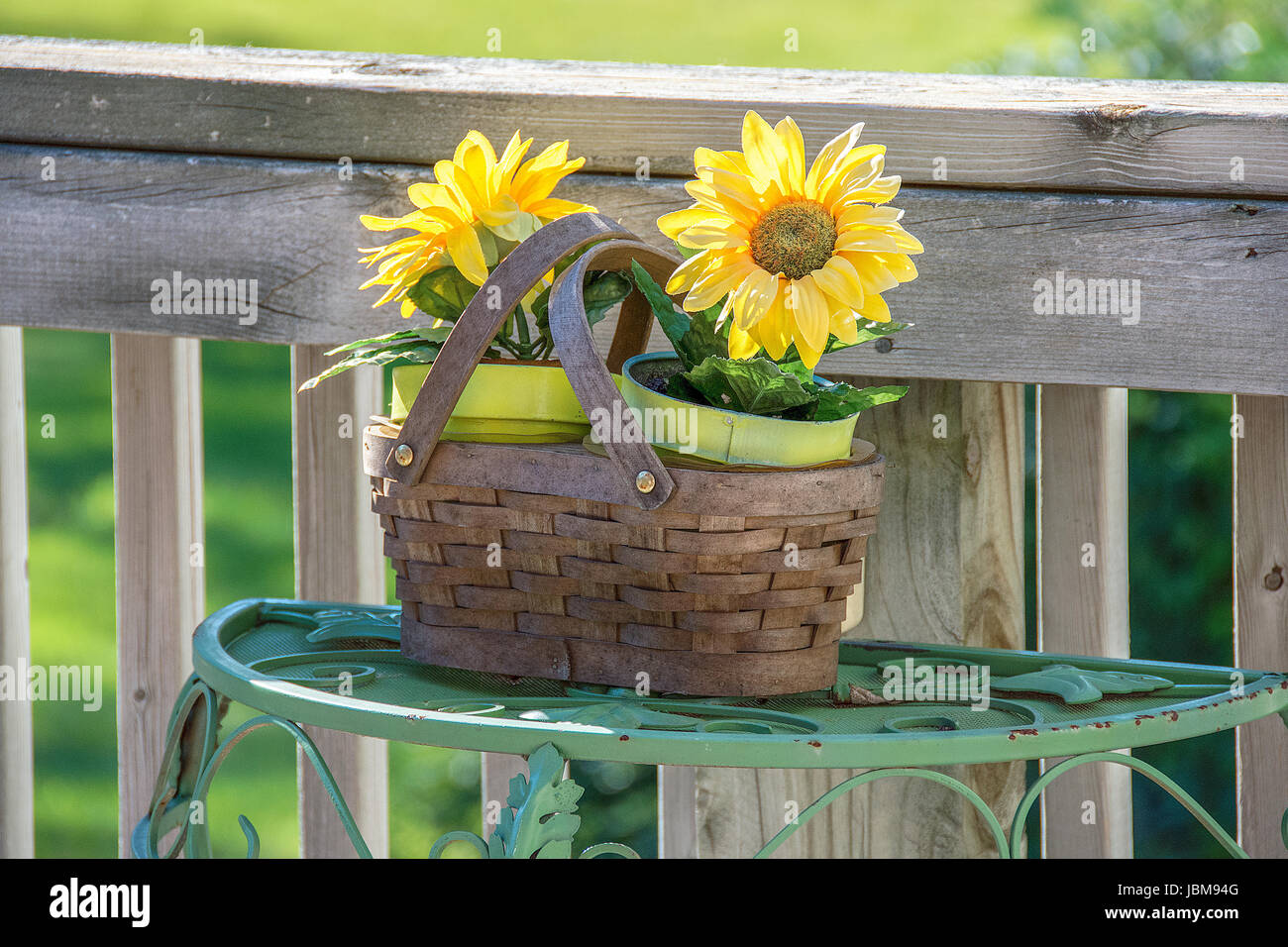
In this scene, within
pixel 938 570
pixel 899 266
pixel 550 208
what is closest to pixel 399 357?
pixel 550 208

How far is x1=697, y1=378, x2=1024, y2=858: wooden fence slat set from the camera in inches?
51.5

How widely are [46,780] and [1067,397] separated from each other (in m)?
2.17

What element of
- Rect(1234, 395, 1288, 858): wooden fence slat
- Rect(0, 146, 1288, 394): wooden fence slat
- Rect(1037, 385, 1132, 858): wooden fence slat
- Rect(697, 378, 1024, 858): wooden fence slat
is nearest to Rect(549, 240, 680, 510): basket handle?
Rect(0, 146, 1288, 394): wooden fence slat

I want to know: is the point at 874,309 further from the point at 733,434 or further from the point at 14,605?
the point at 14,605

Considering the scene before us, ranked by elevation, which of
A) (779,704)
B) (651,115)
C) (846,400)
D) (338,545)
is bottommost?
(779,704)

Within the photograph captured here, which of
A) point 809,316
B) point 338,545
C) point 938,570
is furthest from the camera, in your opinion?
point 338,545

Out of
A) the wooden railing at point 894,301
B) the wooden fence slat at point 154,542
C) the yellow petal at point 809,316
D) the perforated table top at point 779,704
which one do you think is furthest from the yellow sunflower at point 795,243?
the wooden fence slat at point 154,542

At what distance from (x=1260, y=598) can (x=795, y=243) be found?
736 mm

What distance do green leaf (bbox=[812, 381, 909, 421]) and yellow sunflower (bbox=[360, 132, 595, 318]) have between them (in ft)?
0.77

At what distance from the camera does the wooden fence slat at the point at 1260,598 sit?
1269 millimetres

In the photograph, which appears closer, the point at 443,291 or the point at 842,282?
the point at 842,282

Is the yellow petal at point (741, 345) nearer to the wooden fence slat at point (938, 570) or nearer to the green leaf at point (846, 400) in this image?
the green leaf at point (846, 400)

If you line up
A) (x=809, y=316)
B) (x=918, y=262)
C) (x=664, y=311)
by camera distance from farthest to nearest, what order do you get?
(x=918, y=262) < (x=664, y=311) < (x=809, y=316)

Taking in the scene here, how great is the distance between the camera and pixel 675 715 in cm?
89
